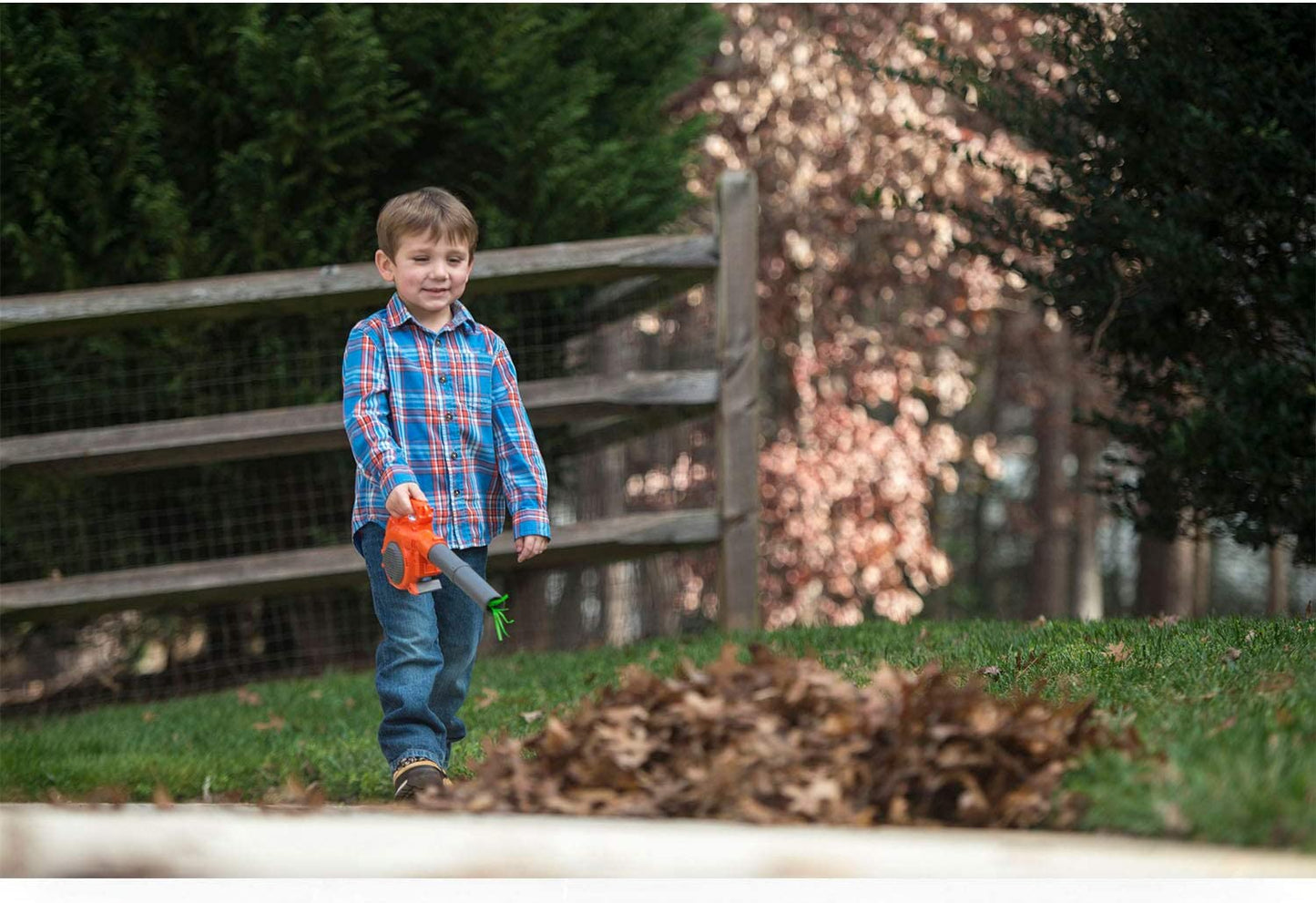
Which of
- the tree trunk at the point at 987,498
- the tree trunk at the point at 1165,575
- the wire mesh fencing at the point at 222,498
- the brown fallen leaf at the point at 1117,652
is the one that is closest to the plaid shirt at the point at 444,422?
the brown fallen leaf at the point at 1117,652

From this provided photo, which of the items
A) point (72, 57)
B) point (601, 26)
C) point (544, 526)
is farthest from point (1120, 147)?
point (72, 57)

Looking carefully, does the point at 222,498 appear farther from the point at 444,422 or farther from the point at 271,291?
the point at 444,422

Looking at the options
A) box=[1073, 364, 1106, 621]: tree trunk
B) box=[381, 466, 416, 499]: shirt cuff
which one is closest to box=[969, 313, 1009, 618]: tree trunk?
box=[1073, 364, 1106, 621]: tree trunk

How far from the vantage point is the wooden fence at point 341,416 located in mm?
5586

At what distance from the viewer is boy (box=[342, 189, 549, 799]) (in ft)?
12.1

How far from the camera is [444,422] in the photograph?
382 centimetres

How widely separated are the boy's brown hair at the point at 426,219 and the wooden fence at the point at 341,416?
6.42 ft

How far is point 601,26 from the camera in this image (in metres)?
6.96

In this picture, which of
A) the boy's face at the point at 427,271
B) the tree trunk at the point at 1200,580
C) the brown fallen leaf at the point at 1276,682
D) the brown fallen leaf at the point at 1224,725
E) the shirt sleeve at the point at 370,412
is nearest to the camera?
the brown fallen leaf at the point at 1224,725

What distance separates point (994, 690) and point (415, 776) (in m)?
1.52

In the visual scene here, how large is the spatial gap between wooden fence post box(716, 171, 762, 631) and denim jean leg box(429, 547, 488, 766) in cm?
226

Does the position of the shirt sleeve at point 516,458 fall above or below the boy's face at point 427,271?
below

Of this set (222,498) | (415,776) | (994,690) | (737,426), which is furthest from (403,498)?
(222,498)

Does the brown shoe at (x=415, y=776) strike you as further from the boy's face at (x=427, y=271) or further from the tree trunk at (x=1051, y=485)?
the tree trunk at (x=1051, y=485)
